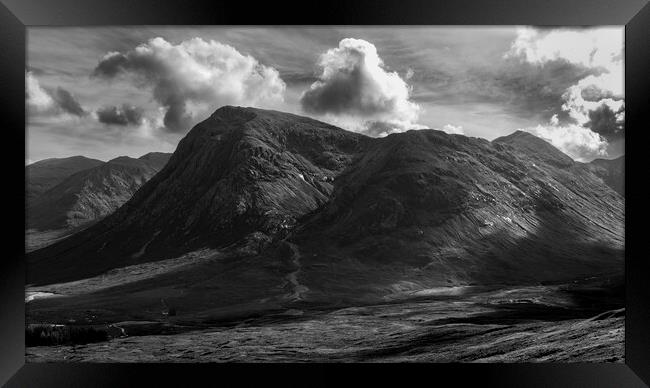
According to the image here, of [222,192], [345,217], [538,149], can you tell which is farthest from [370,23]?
[538,149]

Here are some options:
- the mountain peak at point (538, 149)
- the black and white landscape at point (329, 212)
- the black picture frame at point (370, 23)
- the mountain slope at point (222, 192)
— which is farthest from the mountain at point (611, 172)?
the black picture frame at point (370, 23)

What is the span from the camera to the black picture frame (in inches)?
675

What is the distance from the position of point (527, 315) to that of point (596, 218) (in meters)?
74.1

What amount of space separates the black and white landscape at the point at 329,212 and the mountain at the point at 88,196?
851 mm

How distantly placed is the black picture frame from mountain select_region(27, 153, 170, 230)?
3680 inches

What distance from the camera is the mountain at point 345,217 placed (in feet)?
272

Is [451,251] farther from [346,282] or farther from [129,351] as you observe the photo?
[129,351]

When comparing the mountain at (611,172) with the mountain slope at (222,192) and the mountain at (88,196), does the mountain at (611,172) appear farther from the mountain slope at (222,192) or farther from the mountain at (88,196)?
the mountain at (88,196)

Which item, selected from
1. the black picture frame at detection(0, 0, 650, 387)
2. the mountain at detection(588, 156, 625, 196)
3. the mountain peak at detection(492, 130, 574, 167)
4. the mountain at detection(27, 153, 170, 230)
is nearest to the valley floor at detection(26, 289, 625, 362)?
the black picture frame at detection(0, 0, 650, 387)

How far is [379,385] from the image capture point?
18.7 metres

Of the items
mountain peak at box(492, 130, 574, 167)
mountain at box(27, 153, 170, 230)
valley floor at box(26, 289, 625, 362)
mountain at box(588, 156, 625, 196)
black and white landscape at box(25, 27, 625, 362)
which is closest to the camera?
valley floor at box(26, 289, 625, 362)

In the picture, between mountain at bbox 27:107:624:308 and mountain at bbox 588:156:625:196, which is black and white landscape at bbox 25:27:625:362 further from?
mountain at bbox 588:156:625:196

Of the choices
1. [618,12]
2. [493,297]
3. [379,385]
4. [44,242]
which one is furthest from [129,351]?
[44,242]

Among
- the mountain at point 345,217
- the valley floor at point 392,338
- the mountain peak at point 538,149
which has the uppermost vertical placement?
the mountain peak at point 538,149
